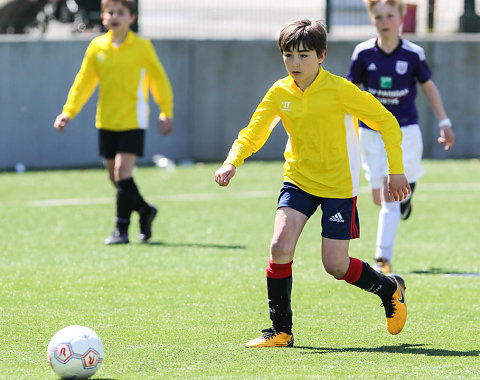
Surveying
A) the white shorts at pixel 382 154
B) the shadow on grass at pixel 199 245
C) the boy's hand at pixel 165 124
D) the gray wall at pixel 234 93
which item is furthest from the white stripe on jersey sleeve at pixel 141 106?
the gray wall at pixel 234 93

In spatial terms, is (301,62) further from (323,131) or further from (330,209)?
(330,209)

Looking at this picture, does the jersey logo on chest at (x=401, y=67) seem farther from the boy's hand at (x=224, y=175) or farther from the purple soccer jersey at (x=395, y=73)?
the boy's hand at (x=224, y=175)

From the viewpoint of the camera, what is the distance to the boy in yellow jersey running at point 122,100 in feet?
28.8

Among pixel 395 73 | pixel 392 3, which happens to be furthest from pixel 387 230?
pixel 392 3

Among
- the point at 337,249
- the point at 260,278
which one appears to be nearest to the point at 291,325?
the point at 337,249

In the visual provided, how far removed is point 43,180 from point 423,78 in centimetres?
675

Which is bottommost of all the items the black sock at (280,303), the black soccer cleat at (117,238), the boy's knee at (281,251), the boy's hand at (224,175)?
the black soccer cleat at (117,238)

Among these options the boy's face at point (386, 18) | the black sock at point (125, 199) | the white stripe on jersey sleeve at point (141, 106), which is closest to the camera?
the boy's face at point (386, 18)

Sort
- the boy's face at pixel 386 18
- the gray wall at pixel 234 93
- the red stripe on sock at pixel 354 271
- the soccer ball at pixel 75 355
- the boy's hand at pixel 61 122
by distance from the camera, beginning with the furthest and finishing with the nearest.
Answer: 1. the gray wall at pixel 234 93
2. the boy's hand at pixel 61 122
3. the boy's face at pixel 386 18
4. the red stripe on sock at pixel 354 271
5. the soccer ball at pixel 75 355

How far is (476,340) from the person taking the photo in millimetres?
5445

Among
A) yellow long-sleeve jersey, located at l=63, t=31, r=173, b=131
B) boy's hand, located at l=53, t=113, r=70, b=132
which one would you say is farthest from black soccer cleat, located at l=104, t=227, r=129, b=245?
boy's hand, located at l=53, t=113, r=70, b=132

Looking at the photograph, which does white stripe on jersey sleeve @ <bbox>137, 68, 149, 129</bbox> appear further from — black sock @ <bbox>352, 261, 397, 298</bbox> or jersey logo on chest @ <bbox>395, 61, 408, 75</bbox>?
black sock @ <bbox>352, 261, 397, 298</bbox>

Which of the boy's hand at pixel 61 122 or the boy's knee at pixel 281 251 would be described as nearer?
the boy's knee at pixel 281 251

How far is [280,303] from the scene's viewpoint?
5.36 m
